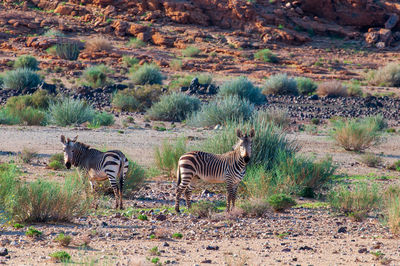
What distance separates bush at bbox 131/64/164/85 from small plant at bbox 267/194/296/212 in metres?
26.6

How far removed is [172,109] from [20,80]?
1258cm

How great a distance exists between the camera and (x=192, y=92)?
32.2 m

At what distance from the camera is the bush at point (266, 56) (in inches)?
1823

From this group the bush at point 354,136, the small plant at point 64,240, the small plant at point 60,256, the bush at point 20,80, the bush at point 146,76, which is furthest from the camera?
the bush at point 146,76

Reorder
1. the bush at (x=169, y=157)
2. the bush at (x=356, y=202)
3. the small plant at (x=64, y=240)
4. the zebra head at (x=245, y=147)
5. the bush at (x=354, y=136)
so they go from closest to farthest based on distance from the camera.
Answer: the small plant at (x=64, y=240) → the zebra head at (x=245, y=147) → the bush at (x=356, y=202) → the bush at (x=169, y=157) → the bush at (x=354, y=136)

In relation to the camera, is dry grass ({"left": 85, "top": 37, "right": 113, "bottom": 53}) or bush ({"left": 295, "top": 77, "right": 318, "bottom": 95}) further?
dry grass ({"left": 85, "top": 37, "right": 113, "bottom": 53})

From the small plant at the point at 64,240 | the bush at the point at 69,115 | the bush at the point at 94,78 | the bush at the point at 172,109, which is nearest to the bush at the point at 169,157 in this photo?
the small plant at the point at 64,240

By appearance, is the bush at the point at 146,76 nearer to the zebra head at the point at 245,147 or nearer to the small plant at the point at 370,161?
the small plant at the point at 370,161

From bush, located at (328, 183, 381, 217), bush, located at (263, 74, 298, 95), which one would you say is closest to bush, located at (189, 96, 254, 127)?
bush, located at (328, 183, 381, 217)

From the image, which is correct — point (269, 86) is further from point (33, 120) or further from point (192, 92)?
point (33, 120)

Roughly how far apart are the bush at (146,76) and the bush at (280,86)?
6.97 metres

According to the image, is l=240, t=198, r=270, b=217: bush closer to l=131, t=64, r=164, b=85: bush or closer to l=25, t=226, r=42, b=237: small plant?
l=25, t=226, r=42, b=237: small plant

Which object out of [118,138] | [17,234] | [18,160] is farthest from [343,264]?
[118,138]

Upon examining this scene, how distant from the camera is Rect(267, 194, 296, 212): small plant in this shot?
1023 centimetres
